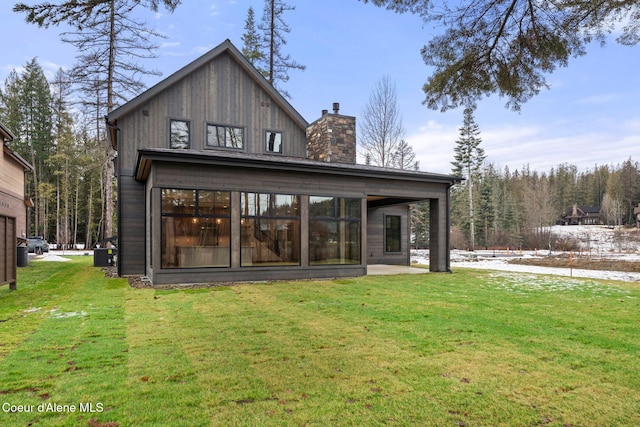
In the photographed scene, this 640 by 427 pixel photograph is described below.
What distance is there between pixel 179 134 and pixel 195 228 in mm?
4860

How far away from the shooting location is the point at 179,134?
13109mm

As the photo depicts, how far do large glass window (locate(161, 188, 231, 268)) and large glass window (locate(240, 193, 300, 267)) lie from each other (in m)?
0.53

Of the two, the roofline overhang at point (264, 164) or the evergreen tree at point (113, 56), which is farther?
the evergreen tree at point (113, 56)

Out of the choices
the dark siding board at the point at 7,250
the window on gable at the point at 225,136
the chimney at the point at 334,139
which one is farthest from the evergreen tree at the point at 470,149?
the dark siding board at the point at 7,250

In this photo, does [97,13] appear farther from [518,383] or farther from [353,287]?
[353,287]

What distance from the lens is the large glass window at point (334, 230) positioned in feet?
37.6

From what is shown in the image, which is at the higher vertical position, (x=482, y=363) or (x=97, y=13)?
(x=97, y=13)

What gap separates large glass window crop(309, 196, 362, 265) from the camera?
11.5 metres

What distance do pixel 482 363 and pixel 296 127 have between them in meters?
12.7

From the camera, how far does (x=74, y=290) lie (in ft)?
→ 29.2

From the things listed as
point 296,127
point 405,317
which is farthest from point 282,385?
point 296,127

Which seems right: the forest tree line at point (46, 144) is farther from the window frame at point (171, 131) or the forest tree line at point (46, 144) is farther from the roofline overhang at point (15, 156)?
the window frame at point (171, 131)

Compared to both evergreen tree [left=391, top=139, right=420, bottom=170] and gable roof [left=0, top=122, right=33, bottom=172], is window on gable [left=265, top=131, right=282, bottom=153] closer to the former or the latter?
gable roof [left=0, top=122, right=33, bottom=172]

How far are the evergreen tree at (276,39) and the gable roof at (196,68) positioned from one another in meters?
9.58
